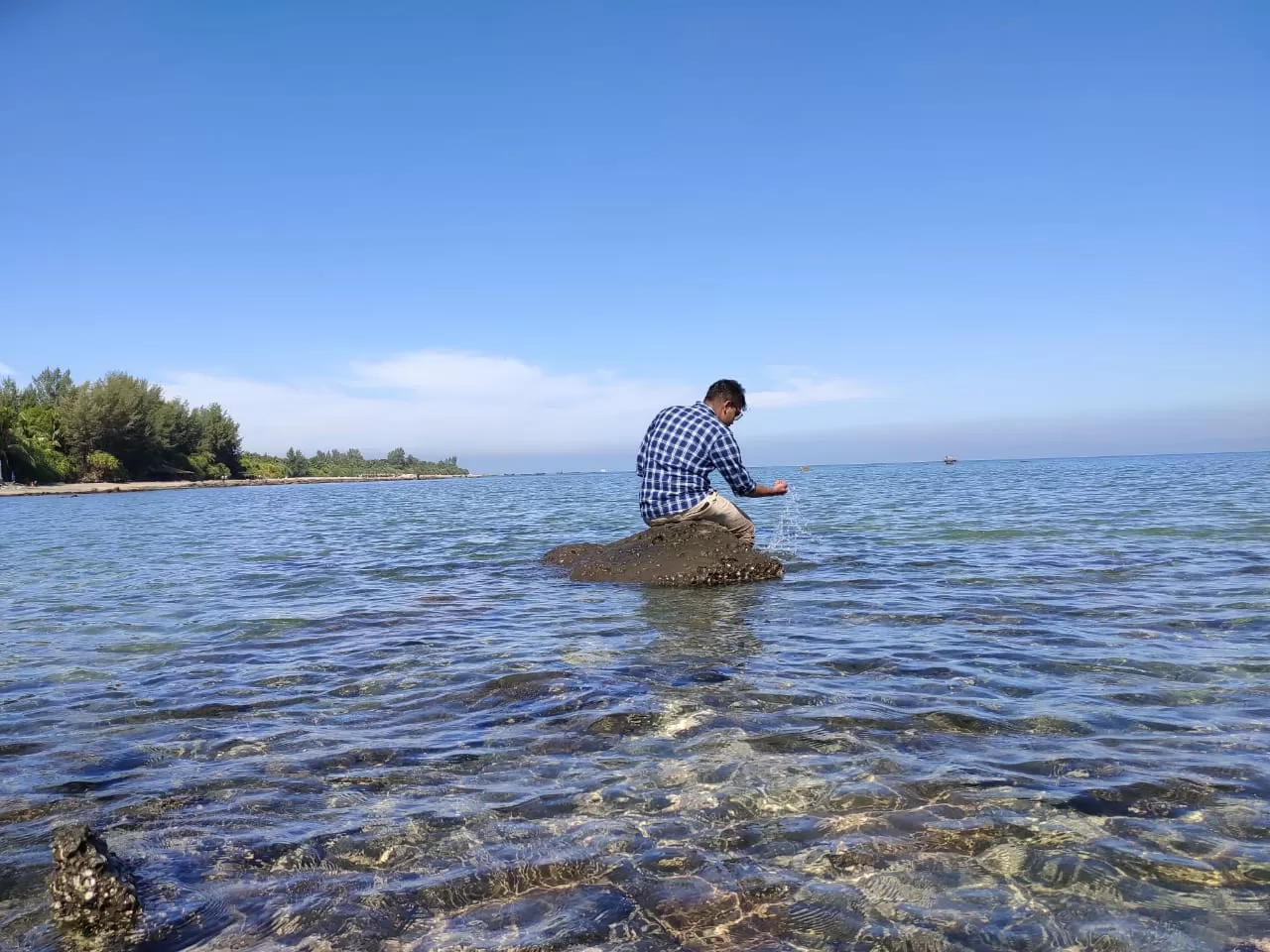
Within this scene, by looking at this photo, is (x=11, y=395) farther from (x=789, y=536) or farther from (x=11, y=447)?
(x=789, y=536)

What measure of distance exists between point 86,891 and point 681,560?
27.0 ft

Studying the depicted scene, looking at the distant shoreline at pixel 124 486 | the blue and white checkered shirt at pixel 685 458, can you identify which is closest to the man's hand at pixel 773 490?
the blue and white checkered shirt at pixel 685 458

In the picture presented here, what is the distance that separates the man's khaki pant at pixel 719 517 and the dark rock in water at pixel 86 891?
8.77m

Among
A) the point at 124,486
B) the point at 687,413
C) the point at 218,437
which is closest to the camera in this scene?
the point at 687,413

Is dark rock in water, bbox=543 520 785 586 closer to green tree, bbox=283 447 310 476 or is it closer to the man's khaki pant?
the man's khaki pant

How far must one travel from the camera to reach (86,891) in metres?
2.78

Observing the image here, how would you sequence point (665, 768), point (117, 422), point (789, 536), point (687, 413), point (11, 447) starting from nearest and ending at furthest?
point (665, 768) → point (687, 413) → point (789, 536) → point (11, 447) → point (117, 422)

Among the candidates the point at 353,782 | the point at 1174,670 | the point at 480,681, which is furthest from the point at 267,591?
the point at 1174,670

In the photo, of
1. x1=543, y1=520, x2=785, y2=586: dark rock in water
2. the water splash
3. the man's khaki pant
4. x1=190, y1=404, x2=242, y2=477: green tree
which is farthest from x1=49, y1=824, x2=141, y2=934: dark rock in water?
x1=190, y1=404, x2=242, y2=477: green tree

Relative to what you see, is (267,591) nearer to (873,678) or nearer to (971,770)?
(873,678)

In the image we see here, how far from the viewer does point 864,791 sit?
3.73 metres

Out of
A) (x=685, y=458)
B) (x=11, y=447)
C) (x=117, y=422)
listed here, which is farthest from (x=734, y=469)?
(x=117, y=422)

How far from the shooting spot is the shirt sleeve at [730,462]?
10516 mm

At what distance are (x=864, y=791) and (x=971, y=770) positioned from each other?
61cm
